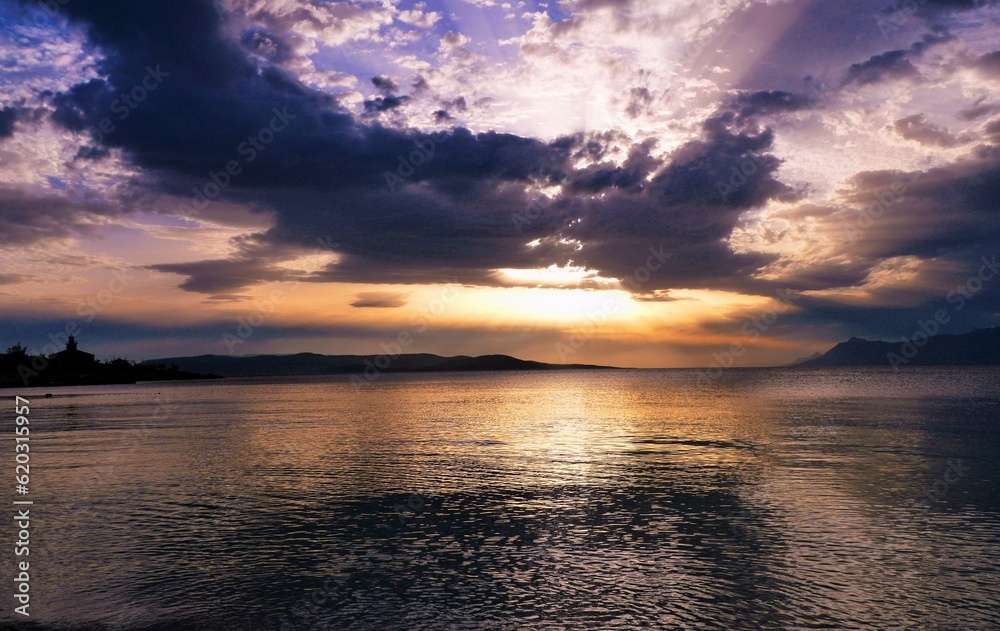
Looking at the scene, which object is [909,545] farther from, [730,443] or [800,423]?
[800,423]

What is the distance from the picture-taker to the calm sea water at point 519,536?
61.9 feet

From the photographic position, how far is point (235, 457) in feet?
168

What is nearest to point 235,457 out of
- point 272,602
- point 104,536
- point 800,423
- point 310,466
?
point 310,466

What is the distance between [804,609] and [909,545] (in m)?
9.29

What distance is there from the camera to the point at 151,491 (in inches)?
1480

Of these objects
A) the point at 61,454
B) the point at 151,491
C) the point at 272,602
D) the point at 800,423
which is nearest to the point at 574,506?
the point at 272,602

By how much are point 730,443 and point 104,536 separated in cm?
4797

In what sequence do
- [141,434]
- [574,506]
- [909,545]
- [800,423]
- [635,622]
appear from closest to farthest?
[635,622] → [909,545] → [574,506] → [141,434] → [800,423]

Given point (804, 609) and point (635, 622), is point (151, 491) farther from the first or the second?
point (804, 609)

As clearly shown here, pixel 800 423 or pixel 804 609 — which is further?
pixel 800 423

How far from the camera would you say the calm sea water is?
Answer: 61.9 feet

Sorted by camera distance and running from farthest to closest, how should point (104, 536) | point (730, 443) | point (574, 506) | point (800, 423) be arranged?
point (800, 423), point (730, 443), point (574, 506), point (104, 536)

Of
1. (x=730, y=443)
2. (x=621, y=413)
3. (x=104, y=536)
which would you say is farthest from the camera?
(x=621, y=413)

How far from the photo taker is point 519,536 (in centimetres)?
2664
